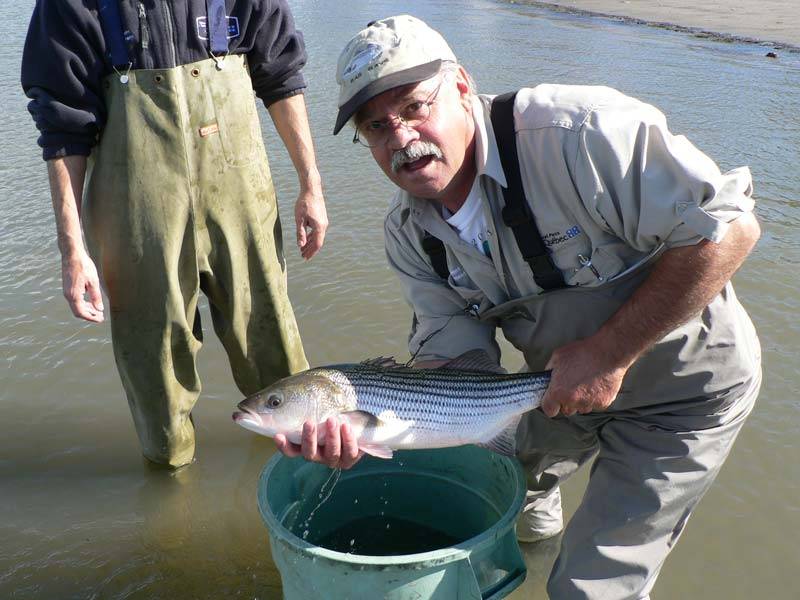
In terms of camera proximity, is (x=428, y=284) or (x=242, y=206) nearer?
(x=428, y=284)

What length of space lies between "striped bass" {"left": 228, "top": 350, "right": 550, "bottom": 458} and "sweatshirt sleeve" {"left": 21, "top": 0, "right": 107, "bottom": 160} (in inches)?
65.9

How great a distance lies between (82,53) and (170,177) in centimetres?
69

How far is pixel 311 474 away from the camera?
363 centimetres

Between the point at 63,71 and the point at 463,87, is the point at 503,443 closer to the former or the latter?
the point at 463,87

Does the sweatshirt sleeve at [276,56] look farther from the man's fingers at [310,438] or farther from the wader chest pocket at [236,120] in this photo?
the man's fingers at [310,438]

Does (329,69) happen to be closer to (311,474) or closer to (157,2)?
(157,2)

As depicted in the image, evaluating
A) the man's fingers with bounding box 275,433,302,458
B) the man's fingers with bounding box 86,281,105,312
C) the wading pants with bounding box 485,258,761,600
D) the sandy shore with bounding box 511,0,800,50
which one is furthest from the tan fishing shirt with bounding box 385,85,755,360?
the sandy shore with bounding box 511,0,800,50

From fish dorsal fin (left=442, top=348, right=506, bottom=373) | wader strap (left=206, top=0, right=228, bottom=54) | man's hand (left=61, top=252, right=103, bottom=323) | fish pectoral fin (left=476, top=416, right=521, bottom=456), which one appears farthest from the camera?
wader strap (left=206, top=0, right=228, bottom=54)

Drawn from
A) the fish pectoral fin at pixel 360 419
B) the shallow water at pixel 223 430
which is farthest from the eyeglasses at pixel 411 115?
the shallow water at pixel 223 430

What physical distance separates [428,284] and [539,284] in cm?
56

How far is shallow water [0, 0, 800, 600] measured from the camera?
3939mm

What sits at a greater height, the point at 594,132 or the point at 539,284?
the point at 594,132

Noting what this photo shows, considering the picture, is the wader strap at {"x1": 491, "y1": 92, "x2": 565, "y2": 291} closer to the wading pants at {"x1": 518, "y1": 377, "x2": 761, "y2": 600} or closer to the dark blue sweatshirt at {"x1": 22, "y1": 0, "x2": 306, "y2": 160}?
the wading pants at {"x1": 518, "y1": 377, "x2": 761, "y2": 600}

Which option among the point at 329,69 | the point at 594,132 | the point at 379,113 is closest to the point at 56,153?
the point at 379,113
